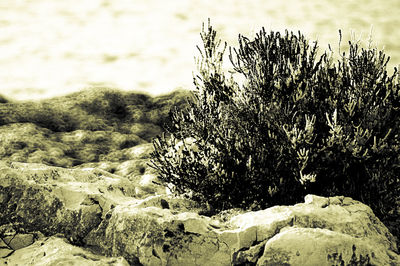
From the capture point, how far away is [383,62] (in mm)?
6195

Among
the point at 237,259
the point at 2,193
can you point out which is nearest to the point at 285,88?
the point at 237,259

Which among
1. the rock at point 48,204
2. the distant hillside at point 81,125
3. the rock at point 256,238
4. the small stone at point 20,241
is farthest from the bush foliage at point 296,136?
the distant hillside at point 81,125

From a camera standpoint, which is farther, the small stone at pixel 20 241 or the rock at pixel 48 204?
the rock at pixel 48 204

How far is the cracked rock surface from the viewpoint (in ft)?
10.3

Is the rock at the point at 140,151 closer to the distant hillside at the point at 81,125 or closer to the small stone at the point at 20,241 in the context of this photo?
the distant hillside at the point at 81,125

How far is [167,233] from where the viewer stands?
11.5 feet

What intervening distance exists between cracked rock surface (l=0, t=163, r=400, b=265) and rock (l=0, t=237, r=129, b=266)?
0.01 meters

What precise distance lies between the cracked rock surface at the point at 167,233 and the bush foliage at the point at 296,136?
4.29 feet

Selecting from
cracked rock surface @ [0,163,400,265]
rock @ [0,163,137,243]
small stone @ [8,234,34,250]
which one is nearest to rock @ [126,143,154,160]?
rock @ [0,163,137,243]

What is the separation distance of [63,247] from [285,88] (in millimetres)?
4535

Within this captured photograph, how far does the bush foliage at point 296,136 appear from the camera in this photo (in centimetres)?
532

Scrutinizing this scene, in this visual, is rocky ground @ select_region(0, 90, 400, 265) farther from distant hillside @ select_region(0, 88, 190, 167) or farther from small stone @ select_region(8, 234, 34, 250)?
distant hillside @ select_region(0, 88, 190, 167)

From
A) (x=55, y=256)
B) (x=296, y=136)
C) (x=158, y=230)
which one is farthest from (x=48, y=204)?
(x=296, y=136)

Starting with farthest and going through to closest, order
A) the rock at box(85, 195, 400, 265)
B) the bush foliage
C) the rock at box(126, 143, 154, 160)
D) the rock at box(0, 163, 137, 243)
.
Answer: the rock at box(126, 143, 154, 160)
the bush foliage
the rock at box(0, 163, 137, 243)
the rock at box(85, 195, 400, 265)
